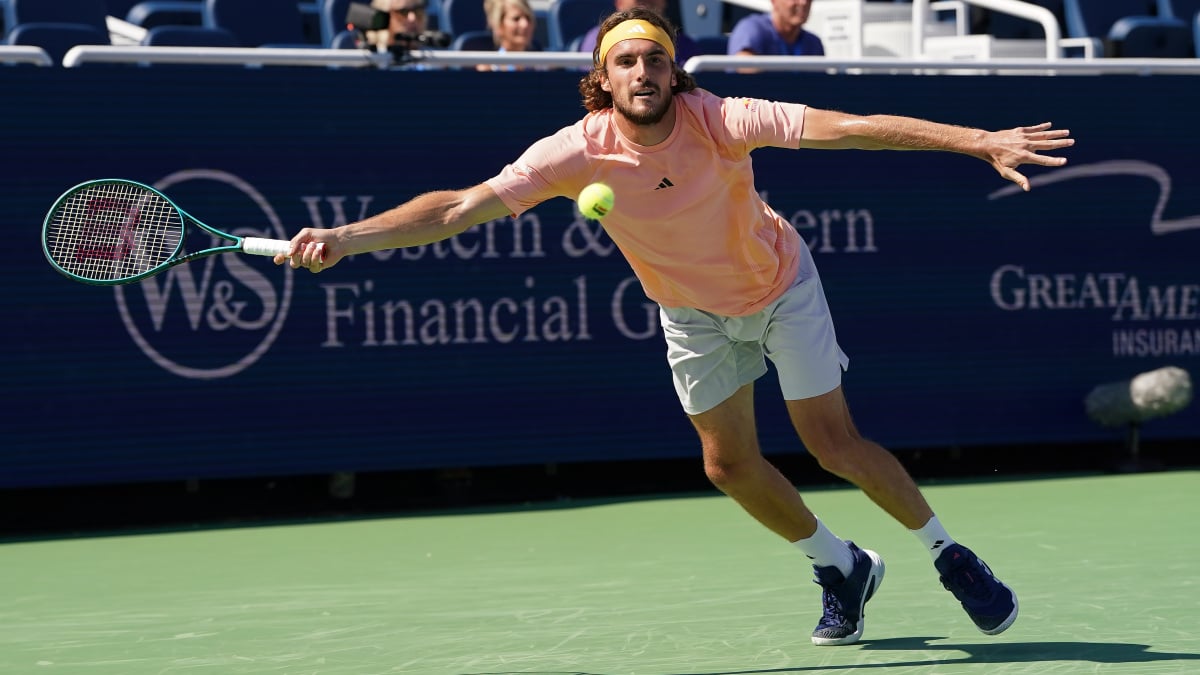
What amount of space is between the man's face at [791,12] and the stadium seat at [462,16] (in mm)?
2109

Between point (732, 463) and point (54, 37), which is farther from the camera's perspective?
point (54, 37)

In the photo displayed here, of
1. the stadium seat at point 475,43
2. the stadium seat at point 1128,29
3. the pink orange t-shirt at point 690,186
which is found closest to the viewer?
the pink orange t-shirt at point 690,186

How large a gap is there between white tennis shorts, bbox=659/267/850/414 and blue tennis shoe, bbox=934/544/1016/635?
0.64 metres

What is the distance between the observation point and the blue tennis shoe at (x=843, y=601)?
17.3ft

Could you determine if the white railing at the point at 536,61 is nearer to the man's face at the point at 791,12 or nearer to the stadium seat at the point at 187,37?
the man's face at the point at 791,12

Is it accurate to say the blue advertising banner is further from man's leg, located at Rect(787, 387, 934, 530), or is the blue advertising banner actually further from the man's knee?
man's leg, located at Rect(787, 387, 934, 530)

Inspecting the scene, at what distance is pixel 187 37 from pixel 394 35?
1.41 m

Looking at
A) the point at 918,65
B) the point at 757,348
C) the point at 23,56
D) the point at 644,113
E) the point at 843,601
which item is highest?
the point at 23,56

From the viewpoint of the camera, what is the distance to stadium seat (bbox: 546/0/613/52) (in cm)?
1070

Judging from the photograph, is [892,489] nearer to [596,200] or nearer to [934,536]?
[934,536]

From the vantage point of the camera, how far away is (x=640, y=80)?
4984 mm

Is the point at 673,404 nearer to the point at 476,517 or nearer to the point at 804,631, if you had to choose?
the point at 476,517

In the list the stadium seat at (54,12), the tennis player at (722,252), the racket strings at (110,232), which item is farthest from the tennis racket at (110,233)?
the stadium seat at (54,12)

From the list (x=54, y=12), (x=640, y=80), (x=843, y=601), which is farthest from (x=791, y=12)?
(x=843, y=601)
